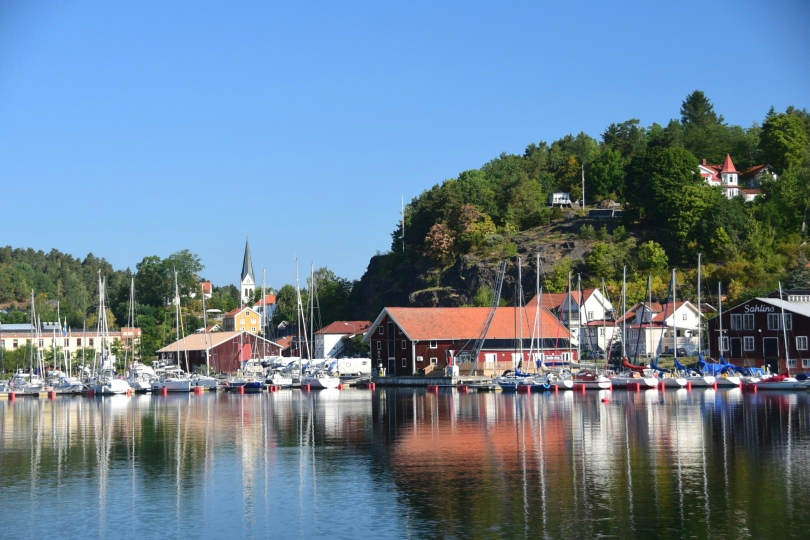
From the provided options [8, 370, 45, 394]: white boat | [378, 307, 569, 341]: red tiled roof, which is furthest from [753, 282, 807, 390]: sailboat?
[8, 370, 45, 394]: white boat

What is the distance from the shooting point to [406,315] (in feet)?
301

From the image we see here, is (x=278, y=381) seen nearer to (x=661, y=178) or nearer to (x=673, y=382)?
(x=673, y=382)

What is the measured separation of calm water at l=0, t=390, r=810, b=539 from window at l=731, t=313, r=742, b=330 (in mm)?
22078

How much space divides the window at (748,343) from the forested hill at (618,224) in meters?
12.8

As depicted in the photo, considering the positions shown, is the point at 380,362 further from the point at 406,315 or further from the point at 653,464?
the point at 653,464

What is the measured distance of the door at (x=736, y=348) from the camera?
79.3m

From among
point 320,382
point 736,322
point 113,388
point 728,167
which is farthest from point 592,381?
point 728,167

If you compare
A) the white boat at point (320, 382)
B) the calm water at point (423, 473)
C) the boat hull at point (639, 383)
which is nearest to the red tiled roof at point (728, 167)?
the boat hull at point (639, 383)

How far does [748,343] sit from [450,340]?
2606 centimetres

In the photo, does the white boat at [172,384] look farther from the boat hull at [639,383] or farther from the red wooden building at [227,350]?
the boat hull at [639,383]

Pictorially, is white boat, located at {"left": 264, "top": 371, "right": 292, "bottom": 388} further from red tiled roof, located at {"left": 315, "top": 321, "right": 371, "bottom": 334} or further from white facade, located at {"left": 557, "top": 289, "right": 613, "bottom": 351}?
red tiled roof, located at {"left": 315, "top": 321, "right": 371, "bottom": 334}

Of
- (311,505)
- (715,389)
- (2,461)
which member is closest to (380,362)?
(715,389)

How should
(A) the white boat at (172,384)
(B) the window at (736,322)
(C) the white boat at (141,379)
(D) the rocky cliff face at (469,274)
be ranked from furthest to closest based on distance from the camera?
(D) the rocky cliff face at (469,274) → (C) the white boat at (141,379) → (A) the white boat at (172,384) → (B) the window at (736,322)

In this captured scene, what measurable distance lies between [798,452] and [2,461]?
102 ft
